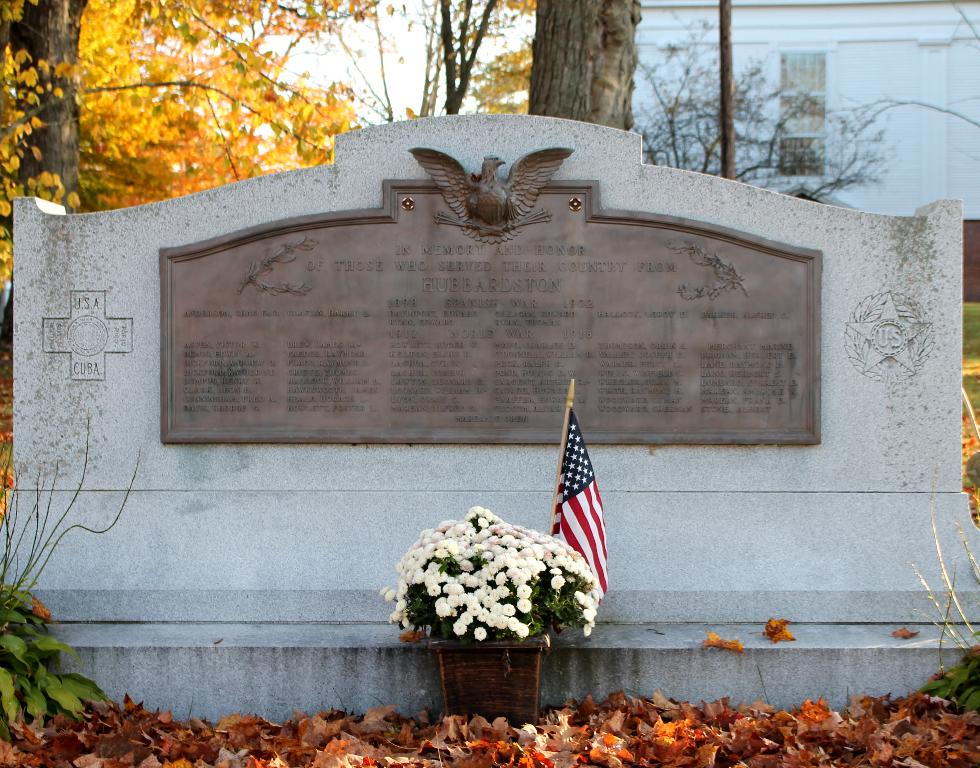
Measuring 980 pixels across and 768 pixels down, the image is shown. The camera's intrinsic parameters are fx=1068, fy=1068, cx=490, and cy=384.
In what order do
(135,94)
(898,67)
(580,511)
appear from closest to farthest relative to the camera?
(580,511) < (135,94) < (898,67)

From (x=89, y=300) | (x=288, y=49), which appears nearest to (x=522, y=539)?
(x=89, y=300)

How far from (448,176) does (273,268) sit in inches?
42.5

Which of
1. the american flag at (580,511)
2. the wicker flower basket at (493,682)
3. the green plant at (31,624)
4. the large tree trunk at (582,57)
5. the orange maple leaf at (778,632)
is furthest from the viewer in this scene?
the large tree trunk at (582,57)

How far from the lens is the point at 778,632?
5375 mm

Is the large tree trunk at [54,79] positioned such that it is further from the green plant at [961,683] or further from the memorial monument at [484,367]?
the green plant at [961,683]

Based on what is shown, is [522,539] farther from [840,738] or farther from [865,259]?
[865,259]

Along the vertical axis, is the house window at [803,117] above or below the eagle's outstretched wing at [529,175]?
above

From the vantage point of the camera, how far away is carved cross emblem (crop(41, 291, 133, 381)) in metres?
5.87

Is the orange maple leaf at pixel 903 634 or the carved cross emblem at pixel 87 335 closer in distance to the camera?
the orange maple leaf at pixel 903 634

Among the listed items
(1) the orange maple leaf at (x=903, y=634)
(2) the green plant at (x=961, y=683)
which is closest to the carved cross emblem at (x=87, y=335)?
(1) the orange maple leaf at (x=903, y=634)

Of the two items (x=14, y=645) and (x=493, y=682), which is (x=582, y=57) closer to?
(x=493, y=682)

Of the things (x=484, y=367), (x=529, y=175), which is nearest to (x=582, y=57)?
(x=529, y=175)

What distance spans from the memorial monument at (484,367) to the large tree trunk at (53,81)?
26.0 ft

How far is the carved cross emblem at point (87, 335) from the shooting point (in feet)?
→ 19.3
